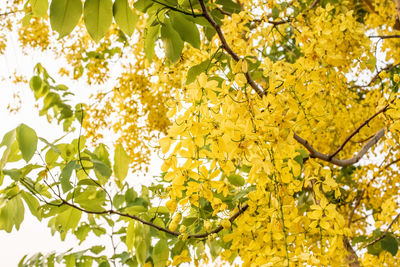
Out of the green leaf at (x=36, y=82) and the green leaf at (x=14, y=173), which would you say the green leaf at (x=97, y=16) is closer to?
the green leaf at (x=14, y=173)

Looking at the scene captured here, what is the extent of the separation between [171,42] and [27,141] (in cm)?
36

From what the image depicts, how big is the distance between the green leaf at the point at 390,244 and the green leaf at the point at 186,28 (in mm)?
1235

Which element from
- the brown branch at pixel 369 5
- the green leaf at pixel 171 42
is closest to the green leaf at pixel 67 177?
the green leaf at pixel 171 42

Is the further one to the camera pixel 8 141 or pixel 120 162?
pixel 120 162

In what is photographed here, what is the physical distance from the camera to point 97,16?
0.54m

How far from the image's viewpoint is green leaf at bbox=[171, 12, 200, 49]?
65cm

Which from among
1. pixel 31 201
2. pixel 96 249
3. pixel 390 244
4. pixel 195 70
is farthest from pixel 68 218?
pixel 390 244

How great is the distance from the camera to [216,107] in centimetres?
71

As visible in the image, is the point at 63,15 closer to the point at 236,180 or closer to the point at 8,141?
the point at 8,141

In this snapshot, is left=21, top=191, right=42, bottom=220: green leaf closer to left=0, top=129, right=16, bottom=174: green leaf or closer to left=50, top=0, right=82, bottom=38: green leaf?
left=0, top=129, right=16, bottom=174: green leaf

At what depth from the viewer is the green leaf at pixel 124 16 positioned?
0.57 m

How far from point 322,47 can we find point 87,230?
40.7 inches

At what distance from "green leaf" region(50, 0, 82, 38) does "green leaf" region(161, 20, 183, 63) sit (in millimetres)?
165

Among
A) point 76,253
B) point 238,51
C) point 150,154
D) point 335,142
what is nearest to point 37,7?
point 76,253
